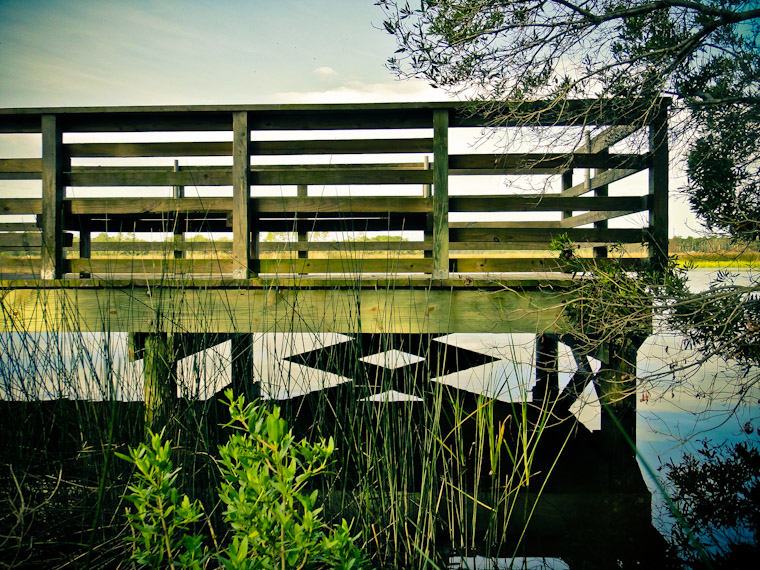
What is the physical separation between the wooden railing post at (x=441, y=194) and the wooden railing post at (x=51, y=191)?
7.59 ft

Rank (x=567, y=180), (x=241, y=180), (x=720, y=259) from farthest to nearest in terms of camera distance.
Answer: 1. (x=567, y=180)
2. (x=241, y=180)
3. (x=720, y=259)

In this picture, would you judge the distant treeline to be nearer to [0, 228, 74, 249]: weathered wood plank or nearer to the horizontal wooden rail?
the horizontal wooden rail

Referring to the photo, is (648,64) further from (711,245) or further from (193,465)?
(193,465)

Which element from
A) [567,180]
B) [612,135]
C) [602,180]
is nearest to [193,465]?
[612,135]

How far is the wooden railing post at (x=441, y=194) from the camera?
3.25 metres

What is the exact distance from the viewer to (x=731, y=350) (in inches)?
117

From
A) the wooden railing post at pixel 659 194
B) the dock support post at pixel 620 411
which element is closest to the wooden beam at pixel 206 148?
the wooden railing post at pixel 659 194

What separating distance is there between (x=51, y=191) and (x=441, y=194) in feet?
8.06

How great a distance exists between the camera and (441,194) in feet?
10.8

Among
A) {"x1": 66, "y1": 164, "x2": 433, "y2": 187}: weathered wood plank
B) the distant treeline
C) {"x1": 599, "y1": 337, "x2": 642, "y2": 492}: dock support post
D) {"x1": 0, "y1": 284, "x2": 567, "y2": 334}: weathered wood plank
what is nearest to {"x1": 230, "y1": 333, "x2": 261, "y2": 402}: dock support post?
{"x1": 0, "y1": 284, "x2": 567, "y2": 334}: weathered wood plank

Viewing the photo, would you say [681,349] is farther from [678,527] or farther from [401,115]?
[401,115]

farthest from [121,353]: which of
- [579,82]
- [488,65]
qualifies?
[579,82]

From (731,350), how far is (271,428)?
2.84 m

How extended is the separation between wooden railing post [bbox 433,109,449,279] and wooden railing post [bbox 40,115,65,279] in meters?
2.31
